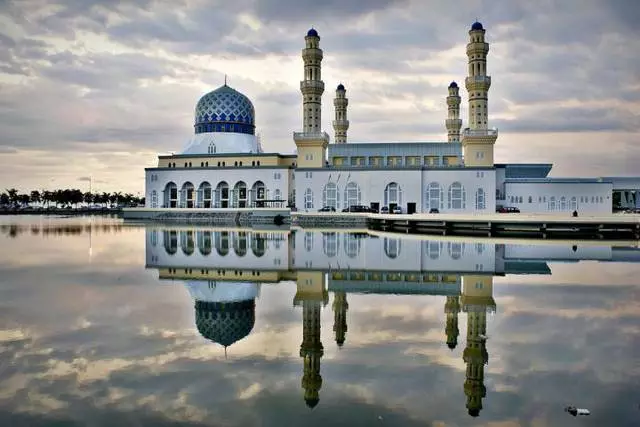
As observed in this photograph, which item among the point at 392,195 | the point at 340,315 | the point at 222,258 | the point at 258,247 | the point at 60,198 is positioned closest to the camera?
the point at 340,315

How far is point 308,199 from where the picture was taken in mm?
54969

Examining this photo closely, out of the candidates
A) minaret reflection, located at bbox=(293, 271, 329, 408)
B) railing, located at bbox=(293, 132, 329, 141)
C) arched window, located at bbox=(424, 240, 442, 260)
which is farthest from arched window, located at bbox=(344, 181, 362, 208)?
minaret reflection, located at bbox=(293, 271, 329, 408)

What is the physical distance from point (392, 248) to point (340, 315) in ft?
46.6

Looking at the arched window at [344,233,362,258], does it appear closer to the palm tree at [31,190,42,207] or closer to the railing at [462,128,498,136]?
the railing at [462,128,498,136]

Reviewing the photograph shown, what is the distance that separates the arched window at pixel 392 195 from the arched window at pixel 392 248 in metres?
26.1

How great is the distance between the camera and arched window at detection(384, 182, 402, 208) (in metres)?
54.0

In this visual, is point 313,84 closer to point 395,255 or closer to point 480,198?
point 480,198

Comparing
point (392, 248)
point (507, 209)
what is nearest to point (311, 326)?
point (392, 248)

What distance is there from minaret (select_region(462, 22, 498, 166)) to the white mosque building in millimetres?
89

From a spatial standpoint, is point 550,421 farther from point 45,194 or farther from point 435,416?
point 45,194

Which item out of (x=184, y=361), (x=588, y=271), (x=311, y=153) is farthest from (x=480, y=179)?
(x=184, y=361)

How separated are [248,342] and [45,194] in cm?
12463

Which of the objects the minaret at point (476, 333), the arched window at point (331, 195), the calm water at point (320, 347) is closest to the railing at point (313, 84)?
the arched window at point (331, 195)

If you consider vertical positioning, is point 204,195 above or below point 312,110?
below
